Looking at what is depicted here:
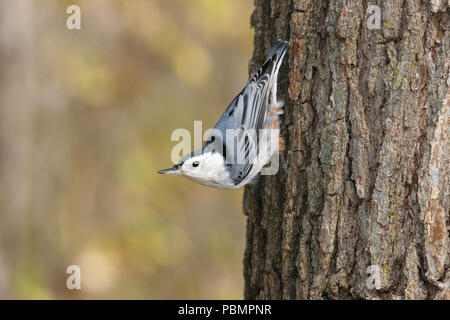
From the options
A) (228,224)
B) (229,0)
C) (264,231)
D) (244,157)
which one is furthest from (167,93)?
(264,231)

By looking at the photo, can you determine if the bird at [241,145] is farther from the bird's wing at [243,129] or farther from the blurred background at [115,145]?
the blurred background at [115,145]

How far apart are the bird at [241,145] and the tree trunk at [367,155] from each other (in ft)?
1.52

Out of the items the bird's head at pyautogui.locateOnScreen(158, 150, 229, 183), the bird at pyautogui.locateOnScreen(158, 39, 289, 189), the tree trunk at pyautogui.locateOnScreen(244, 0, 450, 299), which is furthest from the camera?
the bird at pyautogui.locateOnScreen(158, 39, 289, 189)

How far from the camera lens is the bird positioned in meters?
2.85

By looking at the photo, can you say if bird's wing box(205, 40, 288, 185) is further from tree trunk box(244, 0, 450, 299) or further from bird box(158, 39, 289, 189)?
tree trunk box(244, 0, 450, 299)

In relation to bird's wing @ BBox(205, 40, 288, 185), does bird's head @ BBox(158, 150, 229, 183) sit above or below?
below

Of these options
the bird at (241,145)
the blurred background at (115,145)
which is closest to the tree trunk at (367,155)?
the bird at (241,145)

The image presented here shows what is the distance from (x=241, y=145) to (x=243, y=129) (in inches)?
3.6

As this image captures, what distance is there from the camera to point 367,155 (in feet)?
6.88

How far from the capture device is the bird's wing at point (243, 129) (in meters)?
2.91

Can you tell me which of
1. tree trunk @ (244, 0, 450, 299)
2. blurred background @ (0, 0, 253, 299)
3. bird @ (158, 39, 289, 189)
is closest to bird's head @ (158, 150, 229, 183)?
bird @ (158, 39, 289, 189)

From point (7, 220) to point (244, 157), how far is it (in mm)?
3182

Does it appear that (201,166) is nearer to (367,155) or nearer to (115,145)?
(367,155)

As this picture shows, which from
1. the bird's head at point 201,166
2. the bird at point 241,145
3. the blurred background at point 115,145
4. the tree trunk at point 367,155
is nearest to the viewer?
the tree trunk at point 367,155
